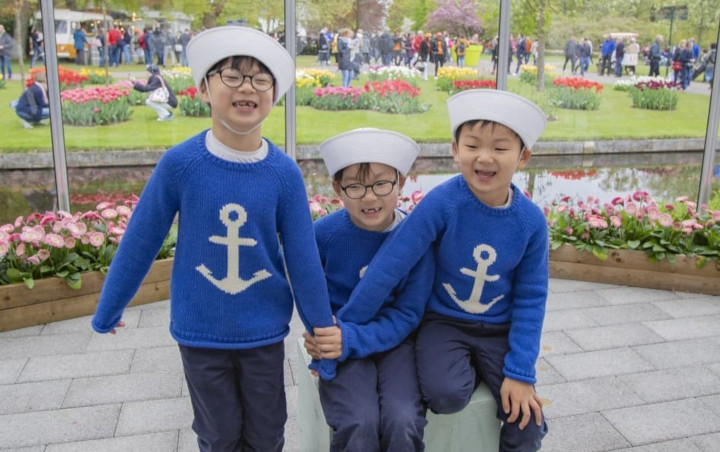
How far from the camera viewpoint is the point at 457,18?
5105mm

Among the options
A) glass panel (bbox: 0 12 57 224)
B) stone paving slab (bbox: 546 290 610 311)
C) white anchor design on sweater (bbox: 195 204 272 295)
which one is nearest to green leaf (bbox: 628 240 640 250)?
stone paving slab (bbox: 546 290 610 311)

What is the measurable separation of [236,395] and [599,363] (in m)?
2.07

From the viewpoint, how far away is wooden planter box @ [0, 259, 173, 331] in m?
3.67

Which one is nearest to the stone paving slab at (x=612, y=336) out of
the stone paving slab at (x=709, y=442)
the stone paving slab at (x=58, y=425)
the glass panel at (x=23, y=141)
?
the stone paving slab at (x=709, y=442)

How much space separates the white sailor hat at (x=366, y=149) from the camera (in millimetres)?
2055

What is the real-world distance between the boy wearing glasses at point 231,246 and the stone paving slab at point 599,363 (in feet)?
5.61

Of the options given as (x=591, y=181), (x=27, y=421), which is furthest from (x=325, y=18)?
(x=27, y=421)

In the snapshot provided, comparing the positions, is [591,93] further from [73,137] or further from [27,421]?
[27,421]

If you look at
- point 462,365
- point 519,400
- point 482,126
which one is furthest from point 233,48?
point 519,400

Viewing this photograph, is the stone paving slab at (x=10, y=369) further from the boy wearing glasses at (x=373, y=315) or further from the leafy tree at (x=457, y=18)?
the leafy tree at (x=457, y=18)

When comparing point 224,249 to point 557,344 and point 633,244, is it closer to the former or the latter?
point 557,344

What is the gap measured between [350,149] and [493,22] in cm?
341

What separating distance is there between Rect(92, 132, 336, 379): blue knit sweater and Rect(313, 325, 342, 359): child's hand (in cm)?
3

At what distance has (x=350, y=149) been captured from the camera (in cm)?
206
